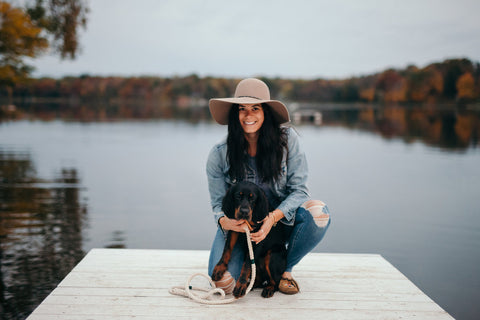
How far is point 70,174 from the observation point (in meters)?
11.1

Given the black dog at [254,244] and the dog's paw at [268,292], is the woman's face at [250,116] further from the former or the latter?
the dog's paw at [268,292]

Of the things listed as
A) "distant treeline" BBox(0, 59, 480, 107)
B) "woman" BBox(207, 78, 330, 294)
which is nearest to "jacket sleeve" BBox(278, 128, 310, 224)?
"woman" BBox(207, 78, 330, 294)

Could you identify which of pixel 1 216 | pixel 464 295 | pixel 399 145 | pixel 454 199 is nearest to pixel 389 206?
pixel 454 199

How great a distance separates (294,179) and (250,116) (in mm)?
540

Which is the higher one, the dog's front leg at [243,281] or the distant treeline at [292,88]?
the distant treeline at [292,88]

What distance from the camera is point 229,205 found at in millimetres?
2682

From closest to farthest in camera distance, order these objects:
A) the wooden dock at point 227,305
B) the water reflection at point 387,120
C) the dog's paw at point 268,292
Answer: the wooden dock at point 227,305, the dog's paw at point 268,292, the water reflection at point 387,120

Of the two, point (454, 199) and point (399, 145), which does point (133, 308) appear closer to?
point (454, 199)

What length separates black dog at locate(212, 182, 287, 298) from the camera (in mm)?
2582

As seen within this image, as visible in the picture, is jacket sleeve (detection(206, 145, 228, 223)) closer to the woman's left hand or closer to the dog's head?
the dog's head

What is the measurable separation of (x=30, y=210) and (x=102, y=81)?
359 feet

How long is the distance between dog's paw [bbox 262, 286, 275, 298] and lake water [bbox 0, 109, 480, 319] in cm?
206

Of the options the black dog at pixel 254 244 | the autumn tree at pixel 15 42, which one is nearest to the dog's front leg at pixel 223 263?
the black dog at pixel 254 244

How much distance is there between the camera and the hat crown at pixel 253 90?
2867 millimetres
